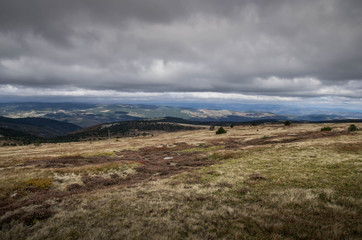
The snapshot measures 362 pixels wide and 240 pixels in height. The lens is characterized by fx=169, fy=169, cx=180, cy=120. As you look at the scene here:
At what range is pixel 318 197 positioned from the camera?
38.7 ft

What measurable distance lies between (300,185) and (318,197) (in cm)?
268

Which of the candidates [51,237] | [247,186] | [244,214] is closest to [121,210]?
[51,237]

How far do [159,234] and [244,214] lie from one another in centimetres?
520

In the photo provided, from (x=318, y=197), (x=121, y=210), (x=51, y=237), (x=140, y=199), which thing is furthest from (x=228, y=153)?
(x=51, y=237)

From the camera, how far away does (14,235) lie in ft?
30.3

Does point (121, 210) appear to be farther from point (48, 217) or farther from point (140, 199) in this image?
point (48, 217)

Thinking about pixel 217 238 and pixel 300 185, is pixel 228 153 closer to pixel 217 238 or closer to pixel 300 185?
pixel 300 185

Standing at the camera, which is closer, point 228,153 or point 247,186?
point 247,186

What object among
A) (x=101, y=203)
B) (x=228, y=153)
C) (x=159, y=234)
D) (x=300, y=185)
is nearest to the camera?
(x=159, y=234)

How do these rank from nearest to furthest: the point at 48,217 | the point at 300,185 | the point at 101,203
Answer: the point at 48,217
the point at 101,203
the point at 300,185

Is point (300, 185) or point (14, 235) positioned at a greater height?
point (300, 185)

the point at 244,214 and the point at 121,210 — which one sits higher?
the point at 244,214

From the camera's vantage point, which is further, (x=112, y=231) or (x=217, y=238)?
(x=112, y=231)

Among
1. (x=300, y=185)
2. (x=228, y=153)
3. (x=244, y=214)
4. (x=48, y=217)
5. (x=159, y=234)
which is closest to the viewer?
(x=159, y=234)
